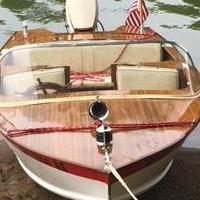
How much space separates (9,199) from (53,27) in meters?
10.0

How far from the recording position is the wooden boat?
5.27m

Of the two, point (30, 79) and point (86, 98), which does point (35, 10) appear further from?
point (86, 98)

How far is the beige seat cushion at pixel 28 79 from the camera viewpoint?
6.50 metres

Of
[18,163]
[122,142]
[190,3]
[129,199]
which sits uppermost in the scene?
[122,142]

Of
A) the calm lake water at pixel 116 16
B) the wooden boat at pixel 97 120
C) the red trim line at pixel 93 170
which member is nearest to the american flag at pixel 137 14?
the wooden boat at pixel 97 120

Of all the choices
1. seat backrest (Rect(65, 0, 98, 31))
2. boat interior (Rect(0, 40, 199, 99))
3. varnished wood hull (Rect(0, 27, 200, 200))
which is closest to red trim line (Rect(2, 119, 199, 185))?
varnished wood hull (Rect(0, 27, 200, 200))

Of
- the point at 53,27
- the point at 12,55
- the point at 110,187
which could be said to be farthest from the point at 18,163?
the point at 53,27

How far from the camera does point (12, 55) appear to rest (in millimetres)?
7508

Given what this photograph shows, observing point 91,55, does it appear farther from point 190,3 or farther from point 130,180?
point 190,3

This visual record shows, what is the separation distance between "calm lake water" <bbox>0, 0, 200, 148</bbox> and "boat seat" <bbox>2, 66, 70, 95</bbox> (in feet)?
22.3

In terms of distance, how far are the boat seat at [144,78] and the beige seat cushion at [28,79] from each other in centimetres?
72

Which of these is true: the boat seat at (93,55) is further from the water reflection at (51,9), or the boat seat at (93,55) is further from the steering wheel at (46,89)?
the water reflection at (51,9)

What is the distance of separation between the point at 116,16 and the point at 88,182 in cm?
1236

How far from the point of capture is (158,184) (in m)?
6.83
